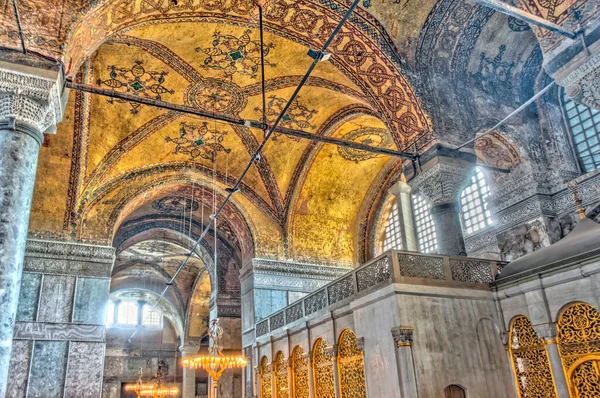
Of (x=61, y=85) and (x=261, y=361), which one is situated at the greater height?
(x=61, y=85)

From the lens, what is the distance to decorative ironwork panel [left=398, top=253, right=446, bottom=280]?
6.34 m

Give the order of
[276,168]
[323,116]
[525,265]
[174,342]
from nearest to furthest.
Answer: [525,265], [323,116], [276,168], [174,342]

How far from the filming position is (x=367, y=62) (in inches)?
334

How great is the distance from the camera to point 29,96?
545 centimetres

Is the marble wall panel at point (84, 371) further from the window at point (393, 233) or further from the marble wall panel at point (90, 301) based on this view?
the window at point (393, 233)

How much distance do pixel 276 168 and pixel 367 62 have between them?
14.4 ft

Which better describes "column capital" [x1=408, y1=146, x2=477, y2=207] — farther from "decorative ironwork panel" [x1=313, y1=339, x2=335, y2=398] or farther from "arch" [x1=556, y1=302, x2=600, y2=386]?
"decorative ironwork panel" [x1=313, y1=339, x2=335, y2=398]

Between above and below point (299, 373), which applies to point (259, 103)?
above

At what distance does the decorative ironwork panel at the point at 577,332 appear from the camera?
5.32 meters

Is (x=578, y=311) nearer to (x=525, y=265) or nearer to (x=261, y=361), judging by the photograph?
(x=525, y=265)

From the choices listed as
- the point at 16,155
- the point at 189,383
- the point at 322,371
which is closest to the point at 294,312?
the point at 322,371

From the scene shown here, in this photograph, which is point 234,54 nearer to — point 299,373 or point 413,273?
point 413,273

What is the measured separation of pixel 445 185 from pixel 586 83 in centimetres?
256

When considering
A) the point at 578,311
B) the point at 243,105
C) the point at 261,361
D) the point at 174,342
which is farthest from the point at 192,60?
the point at 174,342
